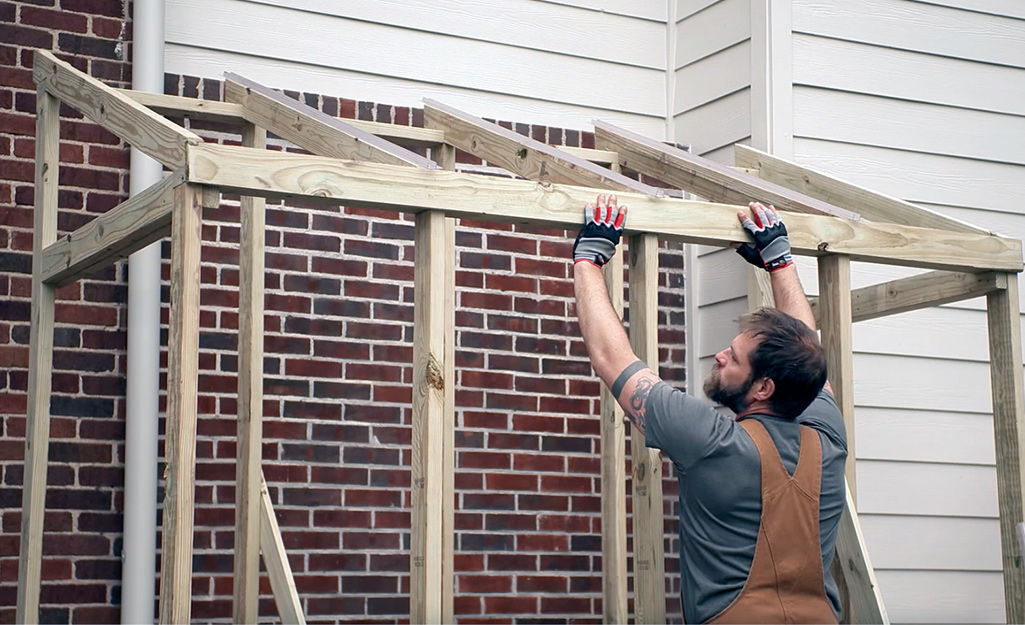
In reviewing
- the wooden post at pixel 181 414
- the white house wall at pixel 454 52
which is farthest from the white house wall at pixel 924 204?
the wooden post at pixel 181 414

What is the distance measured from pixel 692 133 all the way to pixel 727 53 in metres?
0.39

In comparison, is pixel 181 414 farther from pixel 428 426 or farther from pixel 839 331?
pixel 839 331

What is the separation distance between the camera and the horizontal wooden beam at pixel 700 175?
3883 mm

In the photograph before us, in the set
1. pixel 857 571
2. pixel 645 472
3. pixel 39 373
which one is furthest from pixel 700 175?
pixel 39 373

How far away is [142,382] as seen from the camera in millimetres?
4527

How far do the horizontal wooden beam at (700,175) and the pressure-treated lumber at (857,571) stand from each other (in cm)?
89

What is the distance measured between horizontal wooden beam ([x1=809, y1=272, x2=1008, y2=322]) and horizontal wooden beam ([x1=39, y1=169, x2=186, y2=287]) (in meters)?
2.55

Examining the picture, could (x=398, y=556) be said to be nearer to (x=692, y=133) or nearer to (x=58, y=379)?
(x=58, y=379)

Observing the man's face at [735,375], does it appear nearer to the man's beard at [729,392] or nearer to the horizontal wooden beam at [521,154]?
the man's beard at [729,392]

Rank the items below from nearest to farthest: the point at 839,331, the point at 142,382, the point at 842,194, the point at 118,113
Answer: the point at 118,113 < the point at 839,331 < the point at 842,194 < the point at 142,382

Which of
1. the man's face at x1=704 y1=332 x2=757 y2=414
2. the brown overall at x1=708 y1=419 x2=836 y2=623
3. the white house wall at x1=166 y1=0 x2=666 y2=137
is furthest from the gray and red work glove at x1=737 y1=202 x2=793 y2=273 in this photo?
the white house wall at x1=166 y1=0 x2=666 y2=137

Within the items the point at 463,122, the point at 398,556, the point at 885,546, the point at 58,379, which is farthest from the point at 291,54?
the point at 885,546

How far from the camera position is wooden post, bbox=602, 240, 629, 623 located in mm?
3621

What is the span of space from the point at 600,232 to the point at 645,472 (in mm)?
754
